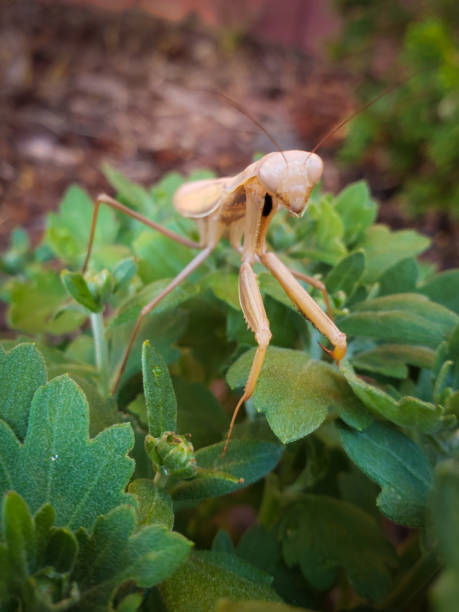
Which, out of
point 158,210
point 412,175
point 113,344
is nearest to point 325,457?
point 113,344

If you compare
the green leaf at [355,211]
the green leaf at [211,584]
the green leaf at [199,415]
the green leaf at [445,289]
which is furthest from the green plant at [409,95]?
the green leaf at [211,584]

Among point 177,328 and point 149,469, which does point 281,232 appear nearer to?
point 177,328

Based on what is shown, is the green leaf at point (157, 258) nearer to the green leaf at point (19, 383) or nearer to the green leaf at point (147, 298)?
the green leaf at point (147, 298)

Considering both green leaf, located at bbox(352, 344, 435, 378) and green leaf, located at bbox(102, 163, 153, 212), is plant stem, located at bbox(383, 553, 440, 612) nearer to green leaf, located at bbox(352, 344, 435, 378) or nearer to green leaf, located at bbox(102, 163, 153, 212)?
green leaf, located at bbox(352, 344, 435, 378)

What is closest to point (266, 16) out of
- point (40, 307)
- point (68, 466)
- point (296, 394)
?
point (40, 307)

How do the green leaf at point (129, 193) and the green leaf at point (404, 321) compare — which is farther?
the green leaf at point (129, 193)

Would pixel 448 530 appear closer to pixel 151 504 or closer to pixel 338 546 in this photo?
pixel 151 504
